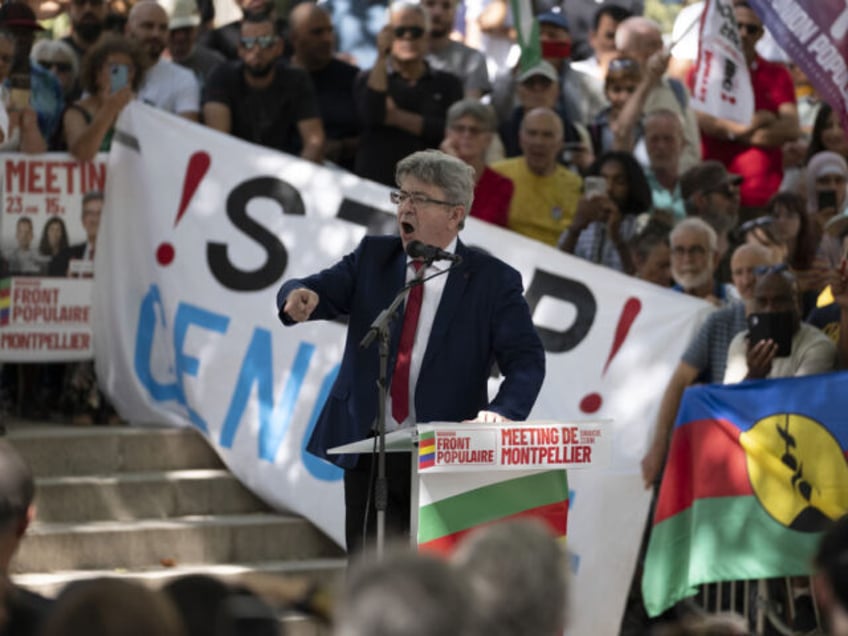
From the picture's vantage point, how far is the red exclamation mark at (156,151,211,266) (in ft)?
36.6

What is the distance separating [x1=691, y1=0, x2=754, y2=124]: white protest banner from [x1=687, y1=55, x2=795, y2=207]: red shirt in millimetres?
1090

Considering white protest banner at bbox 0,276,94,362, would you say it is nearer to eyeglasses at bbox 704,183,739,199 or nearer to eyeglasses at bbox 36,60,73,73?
eyeglasses at bbox 36,60,73,73

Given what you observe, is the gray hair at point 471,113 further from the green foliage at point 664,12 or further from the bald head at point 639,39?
the green foliage at point 664,12

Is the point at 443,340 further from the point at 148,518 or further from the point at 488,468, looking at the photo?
the point at 148,518

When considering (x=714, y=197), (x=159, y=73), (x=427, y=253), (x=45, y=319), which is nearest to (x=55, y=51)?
(x=159, y=73)

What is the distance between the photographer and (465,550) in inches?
151

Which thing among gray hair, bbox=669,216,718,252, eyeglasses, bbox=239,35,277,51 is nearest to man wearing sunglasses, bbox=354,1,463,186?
eyeglasses, bbox=239,35,277,51

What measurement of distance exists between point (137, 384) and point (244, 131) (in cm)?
188

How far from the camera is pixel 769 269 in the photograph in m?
9.93

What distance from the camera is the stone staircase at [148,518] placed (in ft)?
32.6

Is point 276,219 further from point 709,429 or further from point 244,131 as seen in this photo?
point 709,429

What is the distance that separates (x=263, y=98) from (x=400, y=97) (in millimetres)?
1004

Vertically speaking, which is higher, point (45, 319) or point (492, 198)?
point (492, 198)

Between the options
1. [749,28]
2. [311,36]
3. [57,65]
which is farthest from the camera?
[749,28]
